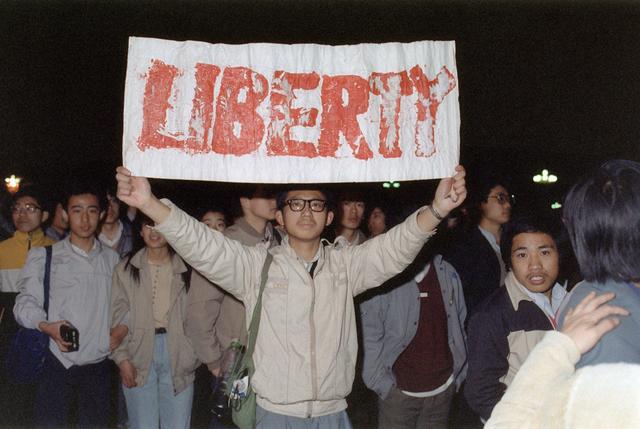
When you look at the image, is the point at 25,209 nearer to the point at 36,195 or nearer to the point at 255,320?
the point at 36,195

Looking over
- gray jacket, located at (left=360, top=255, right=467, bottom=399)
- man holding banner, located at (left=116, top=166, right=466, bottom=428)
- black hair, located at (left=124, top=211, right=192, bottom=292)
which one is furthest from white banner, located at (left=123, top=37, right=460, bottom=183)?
black hair, located at (left=124, top=211, right=192, bottom=292)

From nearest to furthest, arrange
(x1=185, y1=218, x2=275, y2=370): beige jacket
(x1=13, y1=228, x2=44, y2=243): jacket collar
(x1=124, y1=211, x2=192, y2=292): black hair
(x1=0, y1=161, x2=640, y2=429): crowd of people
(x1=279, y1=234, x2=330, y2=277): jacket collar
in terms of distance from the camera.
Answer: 1. (x1=0, y1=161, x2=640, y2=429): crowd of people
2. (x1=279, y1=234, x2=330, y2=277): jacket collar
3. (x1=185, y1=218, x2=275, y2=370): beige jacket
4. (x1=124, y1=211, x2=192, y2=292): black hair
5. (x1=13, y1=228, x2=44, y2=243): jacket collar

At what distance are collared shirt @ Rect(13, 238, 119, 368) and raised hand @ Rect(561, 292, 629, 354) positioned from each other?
3458 millimetres

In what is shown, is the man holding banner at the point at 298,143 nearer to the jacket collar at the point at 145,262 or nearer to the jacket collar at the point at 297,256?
the jacket collar at the point at 297,256

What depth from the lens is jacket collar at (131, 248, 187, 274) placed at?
412cm

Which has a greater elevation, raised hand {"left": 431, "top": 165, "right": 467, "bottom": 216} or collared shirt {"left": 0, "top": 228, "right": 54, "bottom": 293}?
raised hand {"left": 431, "top": 165, "right": 467, "bottom": 216}

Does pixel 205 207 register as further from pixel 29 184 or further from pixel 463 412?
pixel 463 412

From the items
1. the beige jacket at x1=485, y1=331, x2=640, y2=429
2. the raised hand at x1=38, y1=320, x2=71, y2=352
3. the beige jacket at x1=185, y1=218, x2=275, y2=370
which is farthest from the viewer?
the raised hand at x1=38, y1=320, x2=71, y2=352

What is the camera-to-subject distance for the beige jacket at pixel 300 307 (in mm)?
2711

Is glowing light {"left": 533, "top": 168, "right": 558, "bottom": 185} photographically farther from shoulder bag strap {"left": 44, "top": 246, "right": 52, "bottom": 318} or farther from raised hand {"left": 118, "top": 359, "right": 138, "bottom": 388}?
shoulder bag strap {"left": 44, "top": 246, "right": 52, "bottom": 318}

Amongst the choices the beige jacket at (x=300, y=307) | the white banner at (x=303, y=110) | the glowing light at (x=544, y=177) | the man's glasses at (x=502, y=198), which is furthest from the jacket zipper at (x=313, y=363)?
the glowing light at (x=544, y=177)

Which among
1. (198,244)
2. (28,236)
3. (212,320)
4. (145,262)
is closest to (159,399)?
(212,320)

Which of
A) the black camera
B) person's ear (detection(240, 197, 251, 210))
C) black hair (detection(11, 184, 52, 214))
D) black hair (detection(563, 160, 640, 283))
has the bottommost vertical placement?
the black camera

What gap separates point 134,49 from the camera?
2.65 m
